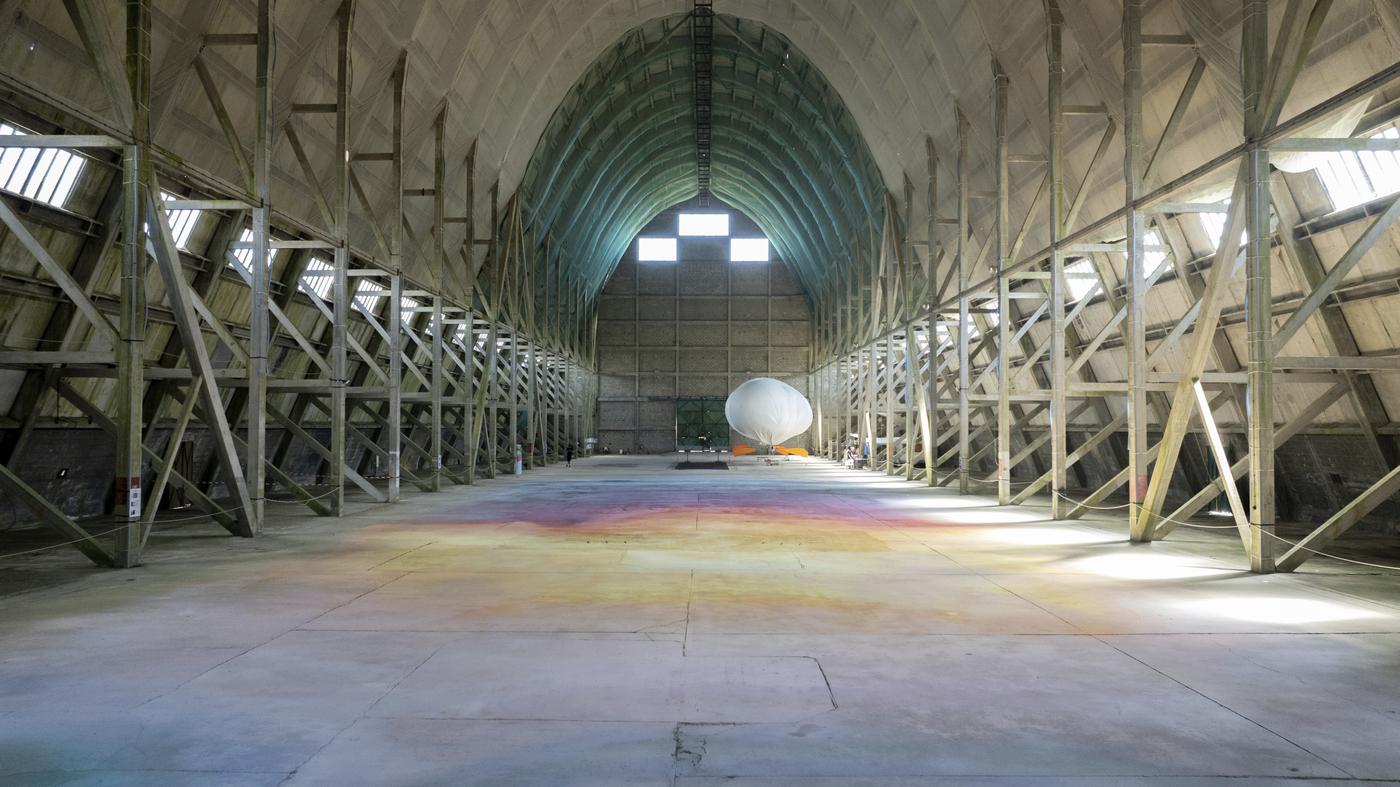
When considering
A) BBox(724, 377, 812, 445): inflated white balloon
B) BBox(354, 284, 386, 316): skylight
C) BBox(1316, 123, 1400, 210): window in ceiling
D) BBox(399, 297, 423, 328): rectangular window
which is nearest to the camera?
BBox(1316, 123, 1400, 210): window in ceiling

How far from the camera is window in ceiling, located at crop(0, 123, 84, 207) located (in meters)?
14.6

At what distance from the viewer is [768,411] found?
45.8m

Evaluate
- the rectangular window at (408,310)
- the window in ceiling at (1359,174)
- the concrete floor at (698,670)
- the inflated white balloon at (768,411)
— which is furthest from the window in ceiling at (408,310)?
the window in ceiling at (1359,174)

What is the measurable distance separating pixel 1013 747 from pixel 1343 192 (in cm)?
1439

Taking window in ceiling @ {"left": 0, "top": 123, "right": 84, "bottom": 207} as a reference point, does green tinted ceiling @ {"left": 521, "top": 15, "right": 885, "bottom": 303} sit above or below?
above

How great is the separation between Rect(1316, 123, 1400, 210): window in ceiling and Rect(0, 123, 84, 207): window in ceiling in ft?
65.9

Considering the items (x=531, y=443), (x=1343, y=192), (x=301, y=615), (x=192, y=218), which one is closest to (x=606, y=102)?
(x=531, y=443)

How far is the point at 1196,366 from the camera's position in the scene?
12812mm

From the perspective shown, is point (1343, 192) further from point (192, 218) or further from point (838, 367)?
point (838, 367)

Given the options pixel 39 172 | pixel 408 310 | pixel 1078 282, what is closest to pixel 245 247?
pixel 39 172

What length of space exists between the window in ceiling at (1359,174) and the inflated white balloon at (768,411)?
31510mm

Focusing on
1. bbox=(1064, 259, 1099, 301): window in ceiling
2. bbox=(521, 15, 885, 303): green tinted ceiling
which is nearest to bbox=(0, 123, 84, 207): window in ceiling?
bbox=(521, 15, 885, 303): green tinted ceiling

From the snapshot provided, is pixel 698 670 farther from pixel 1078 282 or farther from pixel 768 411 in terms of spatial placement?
pixel 768 411

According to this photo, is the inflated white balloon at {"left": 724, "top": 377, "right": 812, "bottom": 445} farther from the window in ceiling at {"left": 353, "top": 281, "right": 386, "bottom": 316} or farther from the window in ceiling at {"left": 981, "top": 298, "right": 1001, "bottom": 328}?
the window in ceiling at {"left": 353, "top": 281, "right": 386, "bottom": 316}
